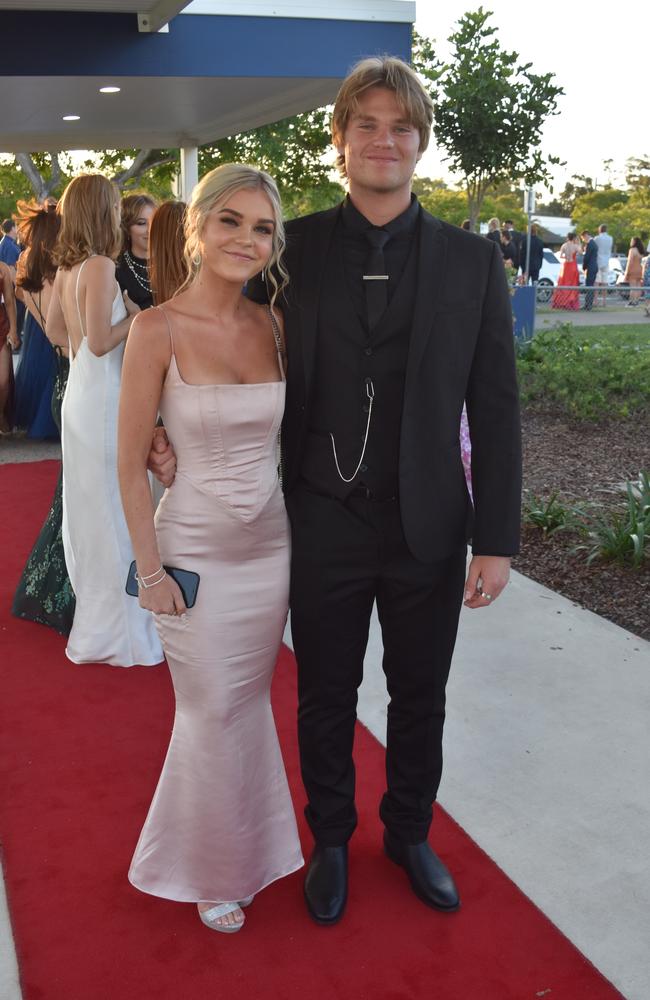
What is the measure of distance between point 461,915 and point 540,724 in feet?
4.07

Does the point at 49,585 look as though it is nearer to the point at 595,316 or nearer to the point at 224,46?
the point at 224,46

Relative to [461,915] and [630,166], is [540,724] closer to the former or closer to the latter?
[461,915]

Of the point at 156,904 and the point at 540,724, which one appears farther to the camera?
the point at 540,724

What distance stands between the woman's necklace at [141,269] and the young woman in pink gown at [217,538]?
3063mm

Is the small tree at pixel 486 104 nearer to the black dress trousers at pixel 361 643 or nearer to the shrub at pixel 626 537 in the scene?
the shrub at pixel 626 537

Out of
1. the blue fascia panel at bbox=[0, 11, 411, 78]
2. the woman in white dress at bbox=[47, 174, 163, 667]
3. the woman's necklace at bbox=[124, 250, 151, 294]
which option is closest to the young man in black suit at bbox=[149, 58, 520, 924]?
the woman in white dress at bbox=[47, 174, 163, 667]

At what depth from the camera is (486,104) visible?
46.5 feet

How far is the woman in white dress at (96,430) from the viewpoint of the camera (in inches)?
180

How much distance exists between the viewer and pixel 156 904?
9.55ft

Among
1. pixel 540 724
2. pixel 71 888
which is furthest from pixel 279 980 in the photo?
pixel 540 724

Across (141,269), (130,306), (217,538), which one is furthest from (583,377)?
(217,538)

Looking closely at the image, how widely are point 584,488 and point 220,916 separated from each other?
213 inches

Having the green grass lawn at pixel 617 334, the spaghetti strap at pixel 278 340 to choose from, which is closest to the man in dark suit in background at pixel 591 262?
the green grass lawn at pixel 617 334

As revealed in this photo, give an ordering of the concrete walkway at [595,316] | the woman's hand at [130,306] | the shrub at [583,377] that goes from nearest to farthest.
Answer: the woman's hand at [130,306]
the shrub at [583,377]
the concrete walkway at [595,316]
